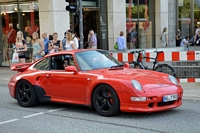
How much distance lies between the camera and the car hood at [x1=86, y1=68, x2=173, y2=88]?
712 cm

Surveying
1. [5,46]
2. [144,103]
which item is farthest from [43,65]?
[5,46]

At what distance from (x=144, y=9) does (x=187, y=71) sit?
1414 cm

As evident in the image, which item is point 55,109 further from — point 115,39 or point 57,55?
point 115,39

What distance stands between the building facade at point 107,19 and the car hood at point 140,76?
750 centimetres

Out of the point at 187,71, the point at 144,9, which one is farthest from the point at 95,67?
the point at 144,9

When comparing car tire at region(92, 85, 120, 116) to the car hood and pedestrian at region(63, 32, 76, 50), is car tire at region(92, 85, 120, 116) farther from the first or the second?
pedestrian at region(63, 32, 76, 50)

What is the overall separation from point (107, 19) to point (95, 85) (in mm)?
14900

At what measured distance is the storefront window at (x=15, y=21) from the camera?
18.9m

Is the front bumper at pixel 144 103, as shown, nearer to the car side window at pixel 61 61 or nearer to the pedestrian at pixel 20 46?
the car side window at pixel 61 61

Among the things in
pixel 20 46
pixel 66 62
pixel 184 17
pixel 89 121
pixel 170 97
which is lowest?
pixel 89 121

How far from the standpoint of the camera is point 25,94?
28.6 ft

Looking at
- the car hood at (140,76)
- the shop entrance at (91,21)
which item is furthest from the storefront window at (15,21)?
the car hood at (140,76)

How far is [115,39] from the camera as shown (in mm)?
21828

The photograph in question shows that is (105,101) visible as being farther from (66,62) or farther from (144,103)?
(66,62)
